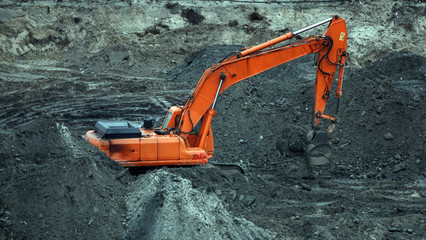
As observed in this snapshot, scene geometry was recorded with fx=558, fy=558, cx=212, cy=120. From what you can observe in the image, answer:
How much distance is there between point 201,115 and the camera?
10984 mm

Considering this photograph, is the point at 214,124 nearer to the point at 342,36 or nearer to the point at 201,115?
the point at 201,115

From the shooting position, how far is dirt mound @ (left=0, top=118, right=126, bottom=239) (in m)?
7.64

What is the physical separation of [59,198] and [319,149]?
20.6 ft

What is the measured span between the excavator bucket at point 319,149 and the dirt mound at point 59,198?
474 cm

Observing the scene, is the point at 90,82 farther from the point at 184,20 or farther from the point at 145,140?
the point at 145,140

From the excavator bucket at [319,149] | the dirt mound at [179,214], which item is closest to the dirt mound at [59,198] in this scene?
the dirt mound at [179,214]

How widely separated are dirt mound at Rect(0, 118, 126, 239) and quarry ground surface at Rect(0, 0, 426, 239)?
0.07 ft

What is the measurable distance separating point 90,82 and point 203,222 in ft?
44.1

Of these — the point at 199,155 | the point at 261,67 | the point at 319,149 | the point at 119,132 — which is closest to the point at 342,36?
the point at 261,67

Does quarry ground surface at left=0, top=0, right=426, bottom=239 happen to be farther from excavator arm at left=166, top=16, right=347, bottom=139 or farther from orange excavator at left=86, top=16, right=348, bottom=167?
excavator arm at left=166, top=16, right=347, bottom=139

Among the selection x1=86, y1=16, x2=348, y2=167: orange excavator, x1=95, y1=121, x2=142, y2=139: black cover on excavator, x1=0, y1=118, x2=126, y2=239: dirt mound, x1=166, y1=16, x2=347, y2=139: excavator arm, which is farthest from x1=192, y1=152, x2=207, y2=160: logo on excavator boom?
x1=0, y1=118, x2=126, y2=239: dirt mound

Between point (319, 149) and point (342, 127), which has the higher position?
point (319, 149)

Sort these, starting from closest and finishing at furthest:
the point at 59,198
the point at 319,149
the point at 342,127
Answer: the point at 59,198 < the point at 319,149 < the point at 342,127

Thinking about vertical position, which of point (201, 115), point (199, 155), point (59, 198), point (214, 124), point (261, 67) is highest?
point (261, 67)
